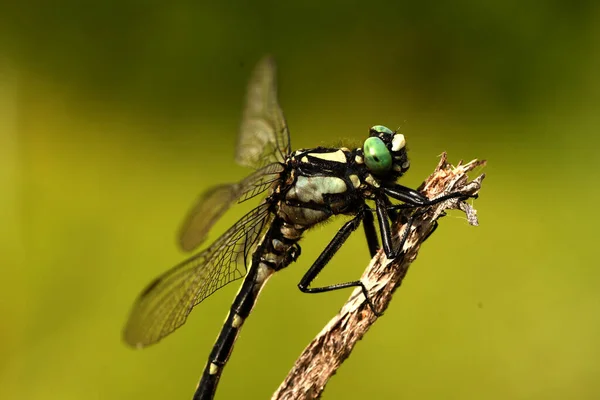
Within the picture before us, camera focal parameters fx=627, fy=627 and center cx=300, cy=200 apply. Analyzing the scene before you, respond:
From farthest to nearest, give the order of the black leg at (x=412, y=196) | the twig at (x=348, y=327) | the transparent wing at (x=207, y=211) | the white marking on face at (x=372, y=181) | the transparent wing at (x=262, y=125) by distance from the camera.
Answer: the transparent wing at (x=262, y=125) → the white marking on face at (x=372, y=181) → the transparent wing at (x=207, y=211) → the black leg at (x=412, y=196) → the twig at (x=348, y=327)

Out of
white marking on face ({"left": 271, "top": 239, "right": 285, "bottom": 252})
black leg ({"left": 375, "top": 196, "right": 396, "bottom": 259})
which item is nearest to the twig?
black leg ({"left": 375, "top": 196, "right": 396, "bottom": 259})

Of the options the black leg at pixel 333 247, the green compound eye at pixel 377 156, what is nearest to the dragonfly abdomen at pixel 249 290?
the black leg at pixel 333 247

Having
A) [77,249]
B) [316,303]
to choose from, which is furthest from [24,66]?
[316,303]

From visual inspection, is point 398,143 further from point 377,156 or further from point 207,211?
point 207,211

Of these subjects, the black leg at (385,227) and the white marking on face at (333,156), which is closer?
the black leg at (385,227)

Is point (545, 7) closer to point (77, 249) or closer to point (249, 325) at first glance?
point (249, 325)

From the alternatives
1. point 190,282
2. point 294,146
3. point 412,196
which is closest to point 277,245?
point 190,282

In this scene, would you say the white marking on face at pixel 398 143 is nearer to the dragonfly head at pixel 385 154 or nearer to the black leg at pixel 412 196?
the dragonfly head at pixel 385 154
